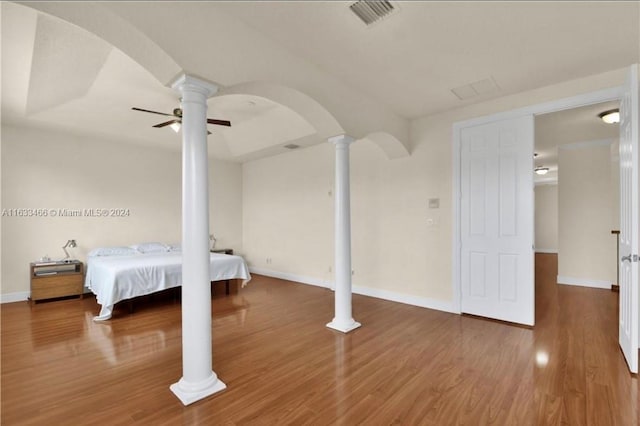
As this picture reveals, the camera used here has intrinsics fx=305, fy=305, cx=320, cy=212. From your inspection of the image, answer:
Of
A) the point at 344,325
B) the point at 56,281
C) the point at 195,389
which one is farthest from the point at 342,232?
the point at 56,281

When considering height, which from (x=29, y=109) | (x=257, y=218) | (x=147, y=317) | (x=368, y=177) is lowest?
(x=147, y=317)

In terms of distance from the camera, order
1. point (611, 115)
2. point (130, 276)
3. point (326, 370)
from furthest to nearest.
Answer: point (130, 276), point (611, 115), point (326, 370)

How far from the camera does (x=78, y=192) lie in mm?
5430

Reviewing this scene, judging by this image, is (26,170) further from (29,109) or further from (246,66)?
(246,66)

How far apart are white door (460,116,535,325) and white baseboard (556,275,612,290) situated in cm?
316

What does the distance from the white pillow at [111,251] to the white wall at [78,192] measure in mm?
426

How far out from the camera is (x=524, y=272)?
3.69 m

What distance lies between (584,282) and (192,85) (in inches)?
283

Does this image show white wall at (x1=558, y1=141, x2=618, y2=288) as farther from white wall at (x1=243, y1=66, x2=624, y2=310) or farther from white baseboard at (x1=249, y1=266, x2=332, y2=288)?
white baseboard at (x1=249, y1=266, x2=332, y2=288)

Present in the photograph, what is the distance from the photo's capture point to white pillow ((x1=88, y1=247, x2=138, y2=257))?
205 inches

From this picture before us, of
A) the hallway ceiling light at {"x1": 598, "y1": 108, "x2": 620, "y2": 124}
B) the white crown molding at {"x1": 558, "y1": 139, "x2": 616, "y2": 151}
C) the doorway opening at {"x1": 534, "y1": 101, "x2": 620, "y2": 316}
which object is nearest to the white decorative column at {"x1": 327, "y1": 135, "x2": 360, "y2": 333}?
the hallway ceiling light at {"x1": 598, "y1": 108, "x2": 620, "y2": 124}

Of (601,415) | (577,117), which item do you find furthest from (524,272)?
(577,117)

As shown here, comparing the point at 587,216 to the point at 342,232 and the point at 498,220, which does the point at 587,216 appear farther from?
the point at 342,232

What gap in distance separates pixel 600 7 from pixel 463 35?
92 cm
